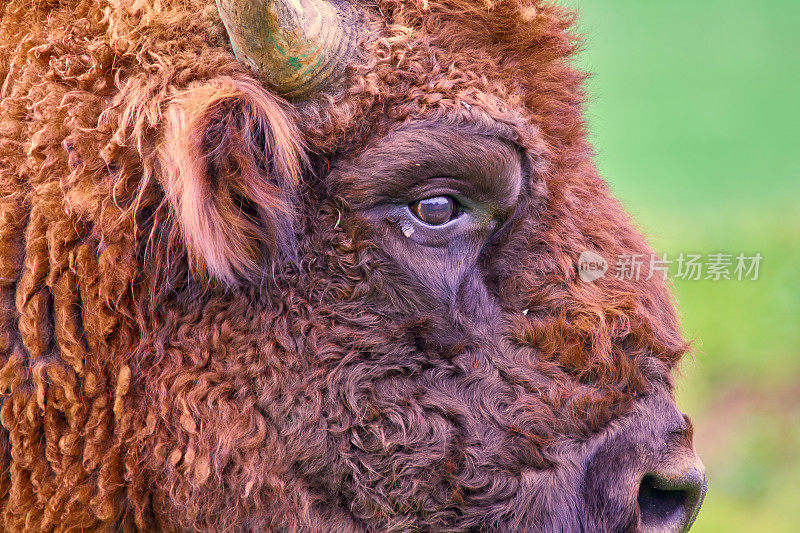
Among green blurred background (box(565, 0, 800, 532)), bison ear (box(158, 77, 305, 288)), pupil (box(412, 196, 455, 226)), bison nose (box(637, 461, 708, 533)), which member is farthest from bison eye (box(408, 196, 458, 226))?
green blurred background (box(565, 0, 800, 532))

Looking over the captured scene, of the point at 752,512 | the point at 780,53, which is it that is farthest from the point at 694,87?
the point at 752,512

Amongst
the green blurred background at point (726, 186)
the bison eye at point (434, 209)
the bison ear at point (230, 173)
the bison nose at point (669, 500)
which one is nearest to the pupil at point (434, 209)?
the bison eye at point (434, 209)

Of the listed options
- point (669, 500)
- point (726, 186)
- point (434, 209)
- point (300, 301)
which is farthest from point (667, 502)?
point (726, 186)

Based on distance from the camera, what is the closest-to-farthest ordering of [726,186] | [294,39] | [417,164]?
[294,39]
[417,164]
[726,186]

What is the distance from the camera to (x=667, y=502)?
9.43ft

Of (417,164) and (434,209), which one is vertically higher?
(417,164)

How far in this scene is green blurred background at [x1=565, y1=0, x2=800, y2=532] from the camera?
7.49m

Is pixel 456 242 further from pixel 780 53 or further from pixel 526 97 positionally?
pixel 780 53

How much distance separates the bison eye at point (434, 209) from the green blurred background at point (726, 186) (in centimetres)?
493

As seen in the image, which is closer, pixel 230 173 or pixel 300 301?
pixel 230 173

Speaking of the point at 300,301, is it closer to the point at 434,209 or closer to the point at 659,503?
the point at 434,209

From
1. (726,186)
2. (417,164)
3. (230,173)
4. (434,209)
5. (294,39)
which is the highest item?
(294,39)

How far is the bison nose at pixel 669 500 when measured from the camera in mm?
2799

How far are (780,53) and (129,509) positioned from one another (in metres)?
11.5
